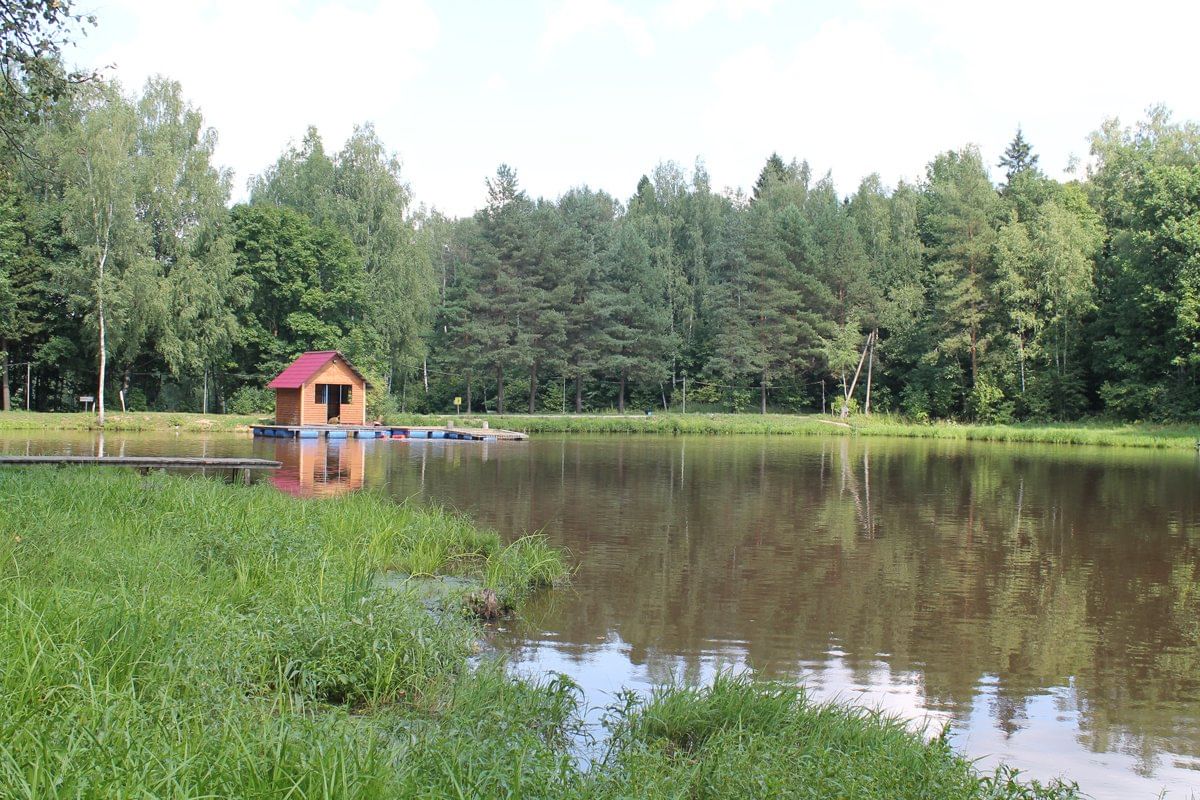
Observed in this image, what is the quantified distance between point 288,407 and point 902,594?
106ft

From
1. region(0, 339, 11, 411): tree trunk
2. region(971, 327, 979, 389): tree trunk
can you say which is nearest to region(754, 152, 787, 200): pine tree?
region(971, 327, 979, 389): tree trunk

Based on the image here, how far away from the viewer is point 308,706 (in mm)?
5477

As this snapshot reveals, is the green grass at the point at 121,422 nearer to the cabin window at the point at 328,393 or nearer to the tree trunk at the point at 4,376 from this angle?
the tree trunk at the point at 4,376

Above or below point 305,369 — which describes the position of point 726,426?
below

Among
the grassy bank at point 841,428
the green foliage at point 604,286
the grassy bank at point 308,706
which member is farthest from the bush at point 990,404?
the grassy bank at point 308,706

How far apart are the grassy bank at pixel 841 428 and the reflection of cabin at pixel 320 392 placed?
120 inches

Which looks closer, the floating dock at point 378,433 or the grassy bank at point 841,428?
the floating dock at point 378,433

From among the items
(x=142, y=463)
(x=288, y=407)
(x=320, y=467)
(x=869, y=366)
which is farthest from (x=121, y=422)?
(x=869, y=366)

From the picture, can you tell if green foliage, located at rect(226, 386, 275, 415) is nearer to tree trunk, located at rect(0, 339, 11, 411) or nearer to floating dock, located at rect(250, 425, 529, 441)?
floating dock, located at rect(250, 425, 529, 441)

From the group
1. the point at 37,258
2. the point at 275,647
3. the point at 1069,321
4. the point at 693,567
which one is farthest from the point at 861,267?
the point at 275,647

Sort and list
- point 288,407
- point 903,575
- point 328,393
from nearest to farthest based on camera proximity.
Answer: point 903,575, point 288,407, point 328,393

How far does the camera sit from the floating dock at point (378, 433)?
36.3 meters

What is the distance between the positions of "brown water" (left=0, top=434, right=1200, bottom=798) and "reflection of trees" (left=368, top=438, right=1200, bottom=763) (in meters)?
0.04

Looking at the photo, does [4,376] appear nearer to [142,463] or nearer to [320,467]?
[320,467]
